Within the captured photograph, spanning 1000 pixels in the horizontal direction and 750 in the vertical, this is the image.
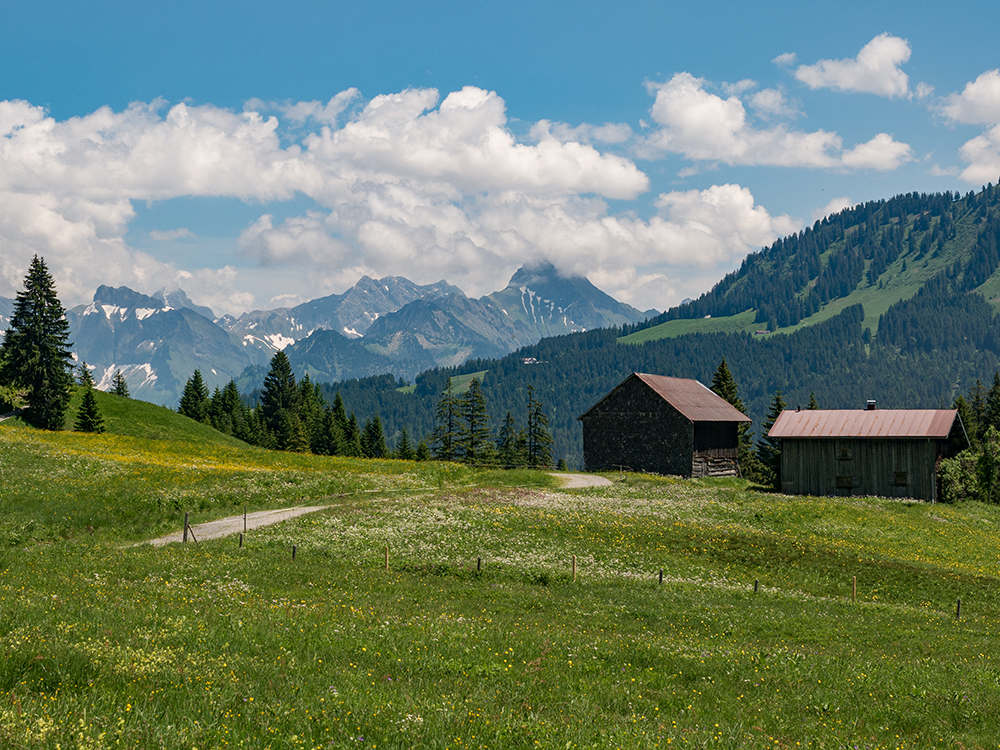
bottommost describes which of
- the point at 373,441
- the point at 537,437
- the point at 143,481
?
the point at 143,481

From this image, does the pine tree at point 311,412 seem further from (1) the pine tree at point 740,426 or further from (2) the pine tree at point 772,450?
(2) the pine tree at point 772,450

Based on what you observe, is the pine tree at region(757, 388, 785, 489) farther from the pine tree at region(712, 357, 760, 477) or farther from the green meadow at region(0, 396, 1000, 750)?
the green meadow at region(0, 396, 1000, 750)

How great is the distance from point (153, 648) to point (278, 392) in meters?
127

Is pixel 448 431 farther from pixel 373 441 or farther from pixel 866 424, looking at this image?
pixel 866 424

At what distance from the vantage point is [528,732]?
1087 centimetres

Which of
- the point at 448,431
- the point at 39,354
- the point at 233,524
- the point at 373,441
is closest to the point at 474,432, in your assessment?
the point at 448,431

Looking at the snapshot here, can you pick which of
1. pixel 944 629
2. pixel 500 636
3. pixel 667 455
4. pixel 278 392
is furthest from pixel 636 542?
pixel 278 392

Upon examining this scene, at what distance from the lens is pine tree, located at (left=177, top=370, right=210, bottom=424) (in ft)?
415

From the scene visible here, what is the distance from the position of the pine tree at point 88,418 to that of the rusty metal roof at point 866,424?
2762 inches

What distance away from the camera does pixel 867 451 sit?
2530 inches

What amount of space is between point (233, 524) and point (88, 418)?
48.7 metres

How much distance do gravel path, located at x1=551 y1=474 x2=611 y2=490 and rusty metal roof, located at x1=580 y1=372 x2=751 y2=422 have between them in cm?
893

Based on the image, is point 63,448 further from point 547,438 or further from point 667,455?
point 547,438

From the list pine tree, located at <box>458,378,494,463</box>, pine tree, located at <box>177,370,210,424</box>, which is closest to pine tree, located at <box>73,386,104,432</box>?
pine tree, located at <box>177,370,210,424</box>
